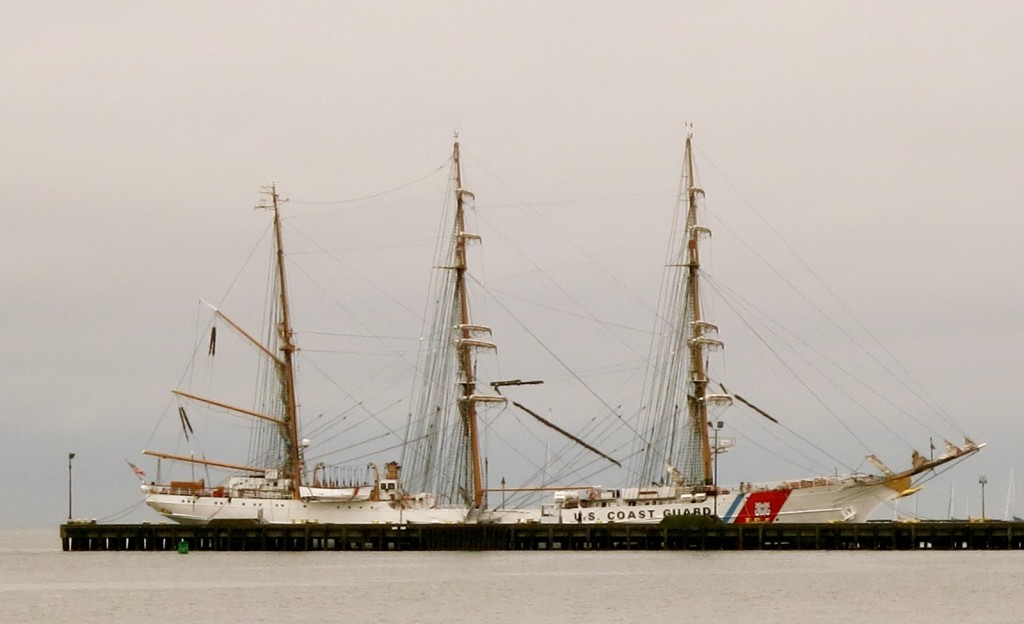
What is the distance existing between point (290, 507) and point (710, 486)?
102 ft

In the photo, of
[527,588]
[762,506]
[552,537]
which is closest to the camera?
[527,588]

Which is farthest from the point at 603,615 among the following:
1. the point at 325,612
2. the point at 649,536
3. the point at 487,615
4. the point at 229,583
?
the point at 649,536

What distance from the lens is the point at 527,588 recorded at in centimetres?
10325

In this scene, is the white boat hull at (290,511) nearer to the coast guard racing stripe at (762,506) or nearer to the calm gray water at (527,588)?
the calm gray water at (527,588)

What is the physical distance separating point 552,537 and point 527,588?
32824mm

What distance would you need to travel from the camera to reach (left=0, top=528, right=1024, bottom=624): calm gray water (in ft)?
293

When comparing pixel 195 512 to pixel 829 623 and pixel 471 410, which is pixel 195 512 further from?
pixel 829 623

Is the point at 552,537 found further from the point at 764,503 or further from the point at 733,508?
the point at 764,503

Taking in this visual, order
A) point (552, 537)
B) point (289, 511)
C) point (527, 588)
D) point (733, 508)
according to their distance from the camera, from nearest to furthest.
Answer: point (527, 588)
point (552, 537)
point (733, 508)
point (289, 511)

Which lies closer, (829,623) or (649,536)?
(829,623)

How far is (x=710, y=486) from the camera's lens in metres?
139

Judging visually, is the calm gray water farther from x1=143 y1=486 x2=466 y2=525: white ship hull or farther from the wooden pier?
x1=143 y1=486 x2=466 y2=525: white ship hull

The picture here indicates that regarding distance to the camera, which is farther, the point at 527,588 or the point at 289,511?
the point at 289,511

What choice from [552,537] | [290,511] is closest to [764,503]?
[552,537]
